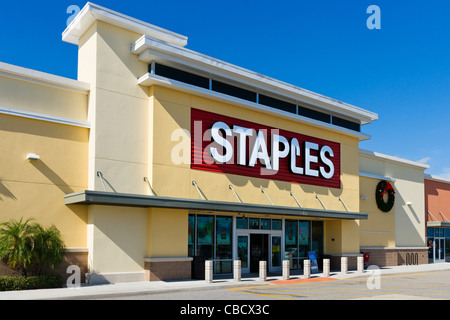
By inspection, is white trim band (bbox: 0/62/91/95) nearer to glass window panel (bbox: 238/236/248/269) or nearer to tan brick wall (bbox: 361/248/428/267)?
glass window panel (bbox: 238/236/248/269)

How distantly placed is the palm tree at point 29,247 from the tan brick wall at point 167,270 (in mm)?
3675

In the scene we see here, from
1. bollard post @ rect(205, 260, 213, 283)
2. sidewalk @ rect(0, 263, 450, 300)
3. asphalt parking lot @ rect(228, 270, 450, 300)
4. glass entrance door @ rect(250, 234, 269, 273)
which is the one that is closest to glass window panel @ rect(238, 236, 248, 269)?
glass entrance door @ rect(250, 234, 269, 273)

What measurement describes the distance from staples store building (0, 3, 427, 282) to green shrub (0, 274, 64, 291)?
1133 mm

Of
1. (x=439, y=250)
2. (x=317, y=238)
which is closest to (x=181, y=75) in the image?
(x=317, y=238)

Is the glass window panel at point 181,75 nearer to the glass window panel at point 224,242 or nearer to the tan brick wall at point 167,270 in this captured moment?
the glass window panel at point 224,242

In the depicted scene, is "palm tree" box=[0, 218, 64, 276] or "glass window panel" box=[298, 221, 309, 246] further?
"glass window panel" box=[298, 221, 309, 246]

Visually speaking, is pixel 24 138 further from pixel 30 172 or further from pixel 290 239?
pixel 290 239

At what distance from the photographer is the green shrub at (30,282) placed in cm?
1608

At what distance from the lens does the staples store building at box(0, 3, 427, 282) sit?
18344mm

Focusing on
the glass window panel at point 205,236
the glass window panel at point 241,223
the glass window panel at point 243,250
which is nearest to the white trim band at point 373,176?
the glass window panel at point 241,223

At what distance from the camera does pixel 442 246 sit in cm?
3806

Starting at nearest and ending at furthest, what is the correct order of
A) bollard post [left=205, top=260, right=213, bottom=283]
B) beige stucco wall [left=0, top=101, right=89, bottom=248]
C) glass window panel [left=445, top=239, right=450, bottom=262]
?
beige stucco wall [left=0, top=101, right=89, bottom=248] → bollard post [left=205, top=260, right=213, bottom=283] → glass window panel [left=445, top=239, right=450, bottom=262]

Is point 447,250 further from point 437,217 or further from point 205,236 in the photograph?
point 205,236

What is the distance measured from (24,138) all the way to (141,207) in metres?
5.36
